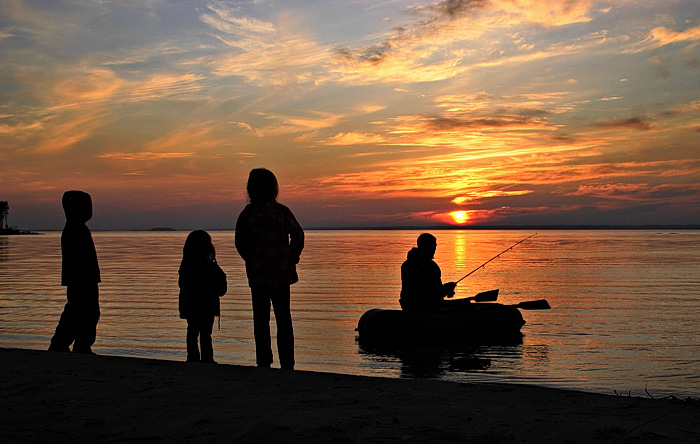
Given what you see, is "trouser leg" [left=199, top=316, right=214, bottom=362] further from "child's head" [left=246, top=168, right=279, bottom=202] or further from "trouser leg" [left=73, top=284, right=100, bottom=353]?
"child's head" [left=246, top=168, right=279, bottom=202]

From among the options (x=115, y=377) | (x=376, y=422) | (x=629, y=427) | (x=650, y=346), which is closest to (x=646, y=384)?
(x=650, y=346)

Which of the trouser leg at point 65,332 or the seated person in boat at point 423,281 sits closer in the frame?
the trouser leg at point 65,332

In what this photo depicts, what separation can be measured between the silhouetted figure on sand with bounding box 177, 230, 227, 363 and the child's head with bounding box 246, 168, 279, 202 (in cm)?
136

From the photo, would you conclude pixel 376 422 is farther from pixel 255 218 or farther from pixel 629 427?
pixel 255 218

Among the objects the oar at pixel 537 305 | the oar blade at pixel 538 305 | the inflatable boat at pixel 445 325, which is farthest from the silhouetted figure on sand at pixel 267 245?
the oar blade at pixel 538 305

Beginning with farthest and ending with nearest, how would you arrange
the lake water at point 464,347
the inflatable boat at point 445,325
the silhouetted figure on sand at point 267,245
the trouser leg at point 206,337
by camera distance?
the inflatable boat at point 445,325 < the lake water at point 464,347 < the trouser leg at point 206,337 < the silhouetted figure on sand at point 267,245

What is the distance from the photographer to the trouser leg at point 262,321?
6.87 m

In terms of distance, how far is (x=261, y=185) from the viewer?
6938 mm

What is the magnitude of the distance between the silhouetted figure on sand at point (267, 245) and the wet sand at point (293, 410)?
0.83 meters

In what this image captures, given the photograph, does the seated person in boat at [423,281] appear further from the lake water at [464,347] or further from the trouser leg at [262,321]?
the trouser leg at [262,321]

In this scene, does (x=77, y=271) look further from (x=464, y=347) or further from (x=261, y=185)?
(x=464, y=347)

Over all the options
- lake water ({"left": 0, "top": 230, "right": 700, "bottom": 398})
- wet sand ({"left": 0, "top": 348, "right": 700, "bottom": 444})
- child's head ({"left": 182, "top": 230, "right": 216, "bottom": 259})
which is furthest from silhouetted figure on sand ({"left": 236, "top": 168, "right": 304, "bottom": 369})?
lake water ({"left": 0, "top": 230, "right": 700, "bottom": 398})

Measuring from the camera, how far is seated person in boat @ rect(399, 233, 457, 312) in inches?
454

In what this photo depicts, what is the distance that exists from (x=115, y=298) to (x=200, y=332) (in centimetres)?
1305
